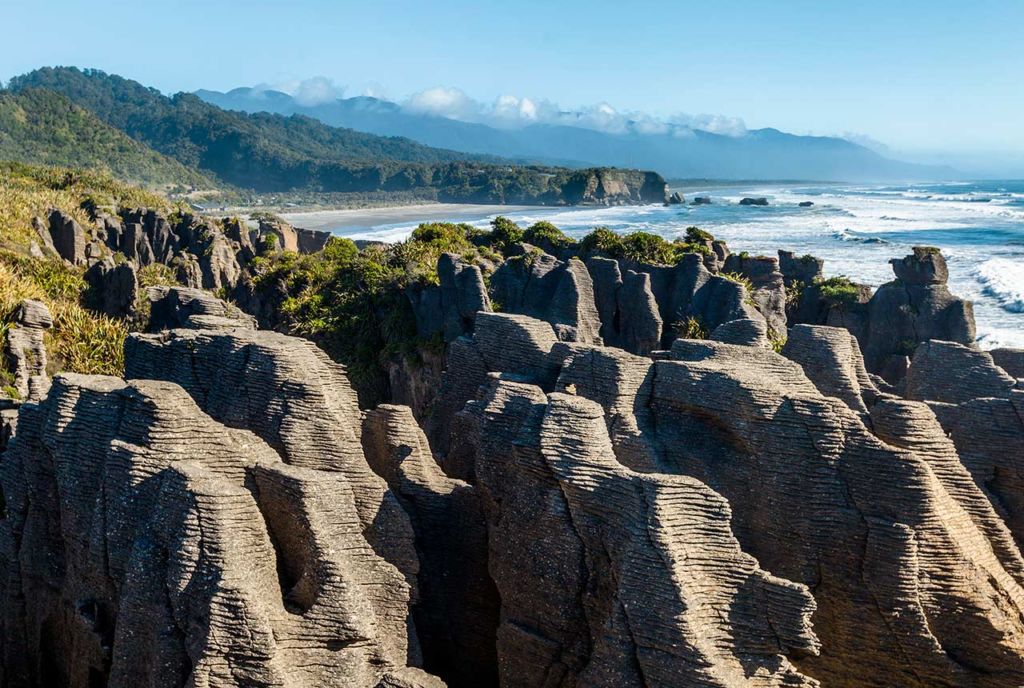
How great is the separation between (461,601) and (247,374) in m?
3.44

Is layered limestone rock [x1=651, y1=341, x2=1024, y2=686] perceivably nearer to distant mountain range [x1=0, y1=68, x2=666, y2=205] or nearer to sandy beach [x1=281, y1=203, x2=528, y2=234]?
sandy beach [x1=281, y1=203, x2=528, y2=234]

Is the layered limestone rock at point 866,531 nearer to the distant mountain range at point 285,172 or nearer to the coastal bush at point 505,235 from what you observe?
the coastal bush at point 505,235

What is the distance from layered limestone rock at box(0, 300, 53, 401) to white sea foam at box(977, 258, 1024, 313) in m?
41.1

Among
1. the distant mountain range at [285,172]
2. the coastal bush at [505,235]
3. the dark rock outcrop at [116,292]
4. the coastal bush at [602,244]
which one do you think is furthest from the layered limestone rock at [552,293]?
the distant mountain range at [285,172]

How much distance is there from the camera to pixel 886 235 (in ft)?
258

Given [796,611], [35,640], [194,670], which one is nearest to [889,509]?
[796,611]

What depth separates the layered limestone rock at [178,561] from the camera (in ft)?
23.9

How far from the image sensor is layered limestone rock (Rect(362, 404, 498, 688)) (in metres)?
9.62

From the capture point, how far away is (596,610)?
7.95 m

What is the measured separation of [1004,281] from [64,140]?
118 meters

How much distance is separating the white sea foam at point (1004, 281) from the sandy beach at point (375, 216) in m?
57.4

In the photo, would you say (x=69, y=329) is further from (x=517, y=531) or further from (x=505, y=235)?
(x=505, y=235)

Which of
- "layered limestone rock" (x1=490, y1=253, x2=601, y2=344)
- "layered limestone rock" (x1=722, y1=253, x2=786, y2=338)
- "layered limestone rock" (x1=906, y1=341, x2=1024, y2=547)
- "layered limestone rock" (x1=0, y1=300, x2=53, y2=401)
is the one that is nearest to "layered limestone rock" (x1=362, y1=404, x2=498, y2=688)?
"layered limestone rock" (x1=906, y1=341, x2=1024, y2=547)

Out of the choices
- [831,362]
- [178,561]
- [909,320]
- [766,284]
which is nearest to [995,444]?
[831,362]
